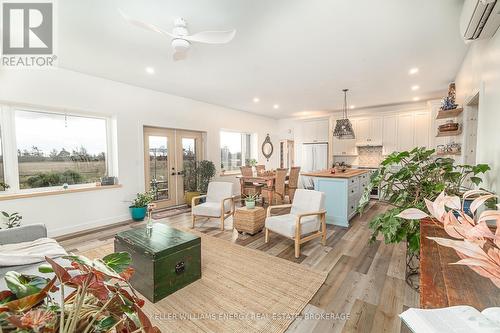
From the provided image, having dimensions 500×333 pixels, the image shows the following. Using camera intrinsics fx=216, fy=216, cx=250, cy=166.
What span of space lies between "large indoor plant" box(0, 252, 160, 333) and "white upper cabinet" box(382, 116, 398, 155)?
691cm

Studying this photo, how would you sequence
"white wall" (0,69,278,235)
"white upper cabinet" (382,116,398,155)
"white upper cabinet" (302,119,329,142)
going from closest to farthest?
1. "white wall" (0,69,278,235)
2. "white upper cabinet" (382,116,398,155)
3. "white upper cabinet" (302,119,329,142)

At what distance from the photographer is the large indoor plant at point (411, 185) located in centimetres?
185

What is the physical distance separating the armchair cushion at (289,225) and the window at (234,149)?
3821 mm

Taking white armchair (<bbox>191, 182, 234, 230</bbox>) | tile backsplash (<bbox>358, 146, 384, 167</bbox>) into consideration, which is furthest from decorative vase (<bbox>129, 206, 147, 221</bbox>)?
tile backsplash (<bbox>358, 146, 384, 167</bbox>)

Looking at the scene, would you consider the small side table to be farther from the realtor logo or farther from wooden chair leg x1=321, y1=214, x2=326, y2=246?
the realtor logo

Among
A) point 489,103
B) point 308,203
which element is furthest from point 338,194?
point 489,103

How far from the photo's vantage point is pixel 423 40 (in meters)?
2.74

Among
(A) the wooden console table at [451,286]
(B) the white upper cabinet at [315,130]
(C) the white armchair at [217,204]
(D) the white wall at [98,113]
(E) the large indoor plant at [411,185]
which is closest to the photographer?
(A) the wooden console table at [451,286]

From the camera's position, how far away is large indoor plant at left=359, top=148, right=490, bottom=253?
1852 millimetres

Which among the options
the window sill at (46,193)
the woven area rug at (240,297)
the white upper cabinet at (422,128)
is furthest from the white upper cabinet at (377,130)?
the window sill at (46,193)

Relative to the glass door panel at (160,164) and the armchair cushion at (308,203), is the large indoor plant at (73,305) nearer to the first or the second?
the armchair cushion at (308,203)

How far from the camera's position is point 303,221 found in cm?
287

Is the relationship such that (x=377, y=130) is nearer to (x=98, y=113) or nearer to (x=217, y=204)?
(x=217, y=204)

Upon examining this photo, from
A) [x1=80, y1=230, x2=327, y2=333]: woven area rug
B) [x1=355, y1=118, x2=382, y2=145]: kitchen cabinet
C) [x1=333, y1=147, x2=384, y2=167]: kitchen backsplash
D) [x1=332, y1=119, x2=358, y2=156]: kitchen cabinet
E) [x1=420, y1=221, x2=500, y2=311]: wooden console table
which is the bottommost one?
[x1=80, y1=230, x2=327, y2=333]: woven area rug
